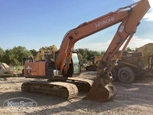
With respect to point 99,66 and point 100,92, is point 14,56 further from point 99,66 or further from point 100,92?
point 100,92

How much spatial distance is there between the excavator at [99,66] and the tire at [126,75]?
435 centimetres

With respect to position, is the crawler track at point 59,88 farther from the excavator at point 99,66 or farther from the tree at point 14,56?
the tree at point 14,56

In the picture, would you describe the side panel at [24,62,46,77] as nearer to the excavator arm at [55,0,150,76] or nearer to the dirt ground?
the dirt ground

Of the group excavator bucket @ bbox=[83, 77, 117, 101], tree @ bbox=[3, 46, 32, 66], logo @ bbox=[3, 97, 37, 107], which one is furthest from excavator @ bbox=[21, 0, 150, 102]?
tree @ bbox=[3, 46, 32, 66]

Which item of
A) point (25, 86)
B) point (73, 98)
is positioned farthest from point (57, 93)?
point (25, 86)

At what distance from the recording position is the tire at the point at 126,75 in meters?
12.5

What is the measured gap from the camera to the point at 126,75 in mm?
12773

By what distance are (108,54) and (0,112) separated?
4188mm

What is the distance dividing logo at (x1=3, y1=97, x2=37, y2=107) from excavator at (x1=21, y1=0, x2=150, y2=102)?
891mm

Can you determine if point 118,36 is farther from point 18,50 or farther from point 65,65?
point 18,50

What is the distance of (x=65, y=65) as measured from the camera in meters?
9.15

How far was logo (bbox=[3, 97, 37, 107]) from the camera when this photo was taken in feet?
22.9

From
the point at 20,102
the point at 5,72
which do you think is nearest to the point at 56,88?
the point at 20,102

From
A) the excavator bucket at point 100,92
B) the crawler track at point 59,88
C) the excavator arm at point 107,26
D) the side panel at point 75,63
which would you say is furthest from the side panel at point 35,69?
the excavator bucket at point 100,92
